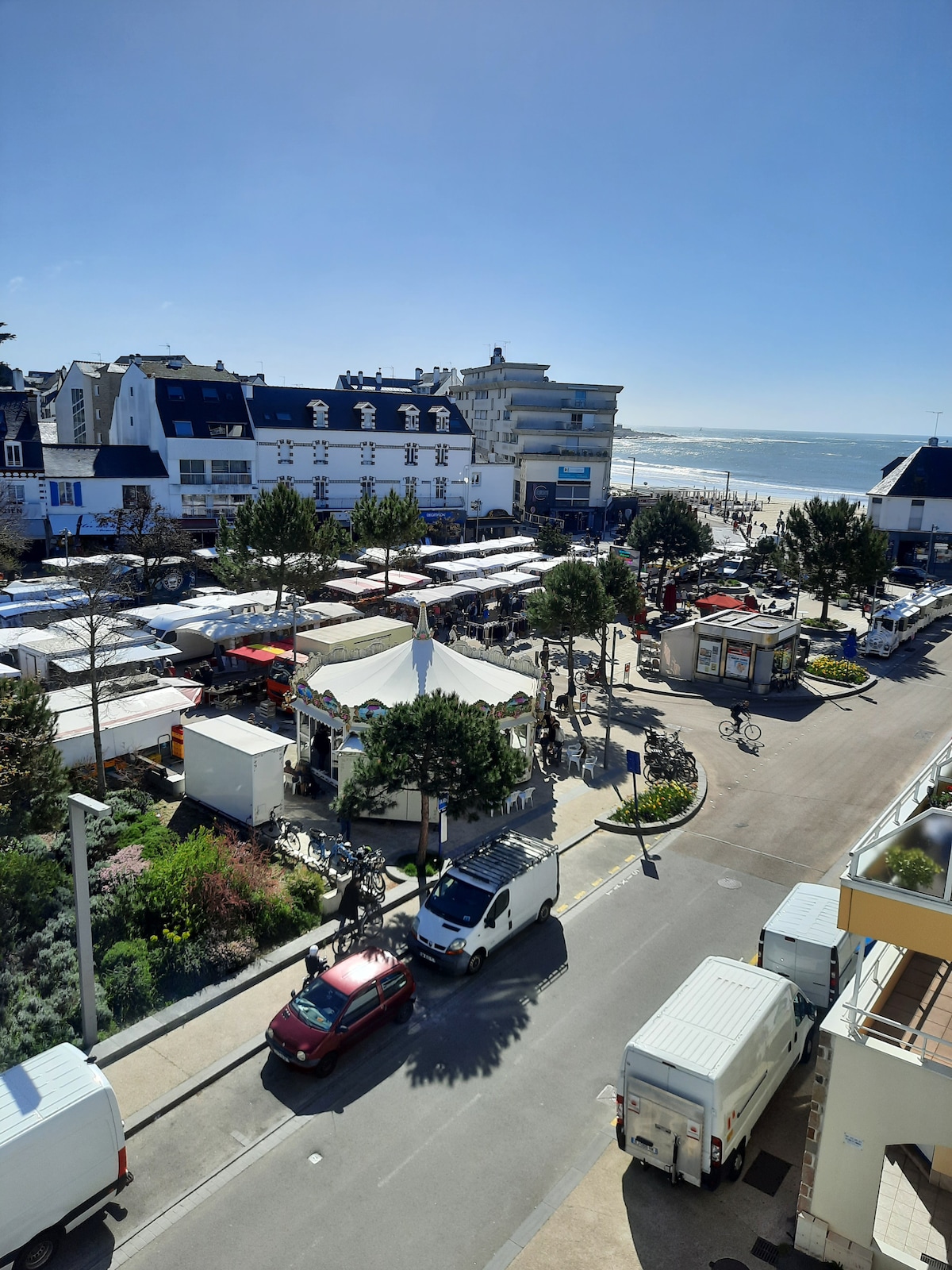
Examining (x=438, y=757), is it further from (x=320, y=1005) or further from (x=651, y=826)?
(x=651, y=826)

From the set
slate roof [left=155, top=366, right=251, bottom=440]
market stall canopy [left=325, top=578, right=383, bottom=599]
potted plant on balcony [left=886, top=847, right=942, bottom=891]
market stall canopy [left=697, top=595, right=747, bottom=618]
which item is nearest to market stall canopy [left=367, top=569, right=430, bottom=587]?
market stall canopy [left=325, top=578, right=383, bottom=599]

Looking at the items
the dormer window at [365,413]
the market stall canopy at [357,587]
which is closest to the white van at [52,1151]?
the market stall canopy at [357,587]

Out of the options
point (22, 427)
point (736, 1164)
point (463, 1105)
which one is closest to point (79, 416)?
point (22, 427)

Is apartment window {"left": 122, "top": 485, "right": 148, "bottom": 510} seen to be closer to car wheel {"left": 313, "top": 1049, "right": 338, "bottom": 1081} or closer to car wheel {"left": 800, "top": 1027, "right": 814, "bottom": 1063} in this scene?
car wheel {"left": 313, "top": 1049, "right": 338, "bottom": 1081}

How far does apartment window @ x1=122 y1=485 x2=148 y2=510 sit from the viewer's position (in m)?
42.9

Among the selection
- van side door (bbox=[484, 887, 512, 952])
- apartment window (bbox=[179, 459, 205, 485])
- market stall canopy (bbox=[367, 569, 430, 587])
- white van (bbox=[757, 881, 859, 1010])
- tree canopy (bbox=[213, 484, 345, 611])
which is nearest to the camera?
white van (bbox=[757, 881, 859, 1010])

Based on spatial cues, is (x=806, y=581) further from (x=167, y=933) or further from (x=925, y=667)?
(x=167, y=933)

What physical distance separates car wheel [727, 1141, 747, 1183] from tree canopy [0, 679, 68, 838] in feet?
35.4

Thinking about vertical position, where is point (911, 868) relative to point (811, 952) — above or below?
above

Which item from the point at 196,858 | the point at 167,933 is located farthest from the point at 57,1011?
the point at 196,858

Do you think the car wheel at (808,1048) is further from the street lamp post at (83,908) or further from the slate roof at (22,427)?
the slate roof at (22,427)

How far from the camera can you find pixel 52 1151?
25.7 ft

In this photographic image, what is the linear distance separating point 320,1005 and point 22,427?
4170 cm

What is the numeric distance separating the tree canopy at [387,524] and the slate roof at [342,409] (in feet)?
57.4
